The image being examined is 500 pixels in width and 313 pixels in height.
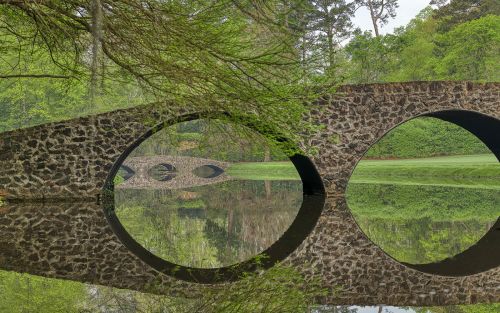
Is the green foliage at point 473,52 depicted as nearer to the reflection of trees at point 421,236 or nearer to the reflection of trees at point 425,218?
the reflection of trees at point 425,218

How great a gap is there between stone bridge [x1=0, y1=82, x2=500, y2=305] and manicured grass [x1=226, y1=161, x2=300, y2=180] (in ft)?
46.6

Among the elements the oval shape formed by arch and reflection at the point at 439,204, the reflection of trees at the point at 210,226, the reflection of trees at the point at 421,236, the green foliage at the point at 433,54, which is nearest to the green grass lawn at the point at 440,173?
the oval shape formed by arch and reflection at the point at 439,204

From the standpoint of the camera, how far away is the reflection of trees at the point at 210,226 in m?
7.97

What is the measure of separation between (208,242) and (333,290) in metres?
3.85

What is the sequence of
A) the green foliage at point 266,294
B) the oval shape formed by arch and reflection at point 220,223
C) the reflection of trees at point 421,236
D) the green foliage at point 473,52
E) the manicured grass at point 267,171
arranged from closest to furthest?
1. the green foliage at point 266,294
2. the oval shape formed by arch and reflection at point 220,223
3. the reflection of trees at point 421,236
4. the green foliage at point 473,52
5. the manicured grass at point 267,171

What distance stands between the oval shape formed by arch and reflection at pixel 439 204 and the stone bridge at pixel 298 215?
0.43 feet

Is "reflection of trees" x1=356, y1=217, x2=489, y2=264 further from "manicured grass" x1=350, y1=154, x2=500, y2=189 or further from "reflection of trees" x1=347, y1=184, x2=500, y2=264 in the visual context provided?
"manicured grass" x1=350, y1=154, x2=500, y2=189

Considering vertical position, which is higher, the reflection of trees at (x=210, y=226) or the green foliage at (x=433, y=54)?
the green foliage at (x=433, y=54)

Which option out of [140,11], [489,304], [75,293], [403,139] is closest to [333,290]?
[489,304]

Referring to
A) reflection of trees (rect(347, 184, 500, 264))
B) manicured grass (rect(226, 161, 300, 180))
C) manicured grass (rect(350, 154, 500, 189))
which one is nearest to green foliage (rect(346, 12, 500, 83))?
manicured grass (rect(350, 154, 500, 189))

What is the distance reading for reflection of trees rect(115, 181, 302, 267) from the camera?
7.97 m

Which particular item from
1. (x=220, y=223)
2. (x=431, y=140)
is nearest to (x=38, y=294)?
(x=220, y=223)

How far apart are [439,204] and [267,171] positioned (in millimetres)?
22900

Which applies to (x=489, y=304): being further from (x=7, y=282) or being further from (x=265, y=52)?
(x=7, y=282)
